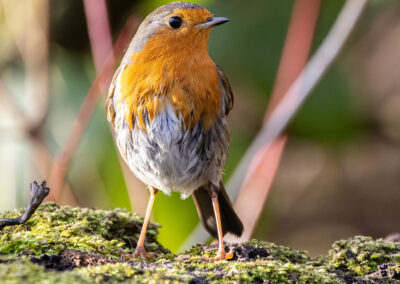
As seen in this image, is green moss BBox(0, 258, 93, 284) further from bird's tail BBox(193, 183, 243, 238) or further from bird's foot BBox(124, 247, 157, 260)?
bird's tail BBox(193, 183, 243, 238)

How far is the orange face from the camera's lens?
8.70 feet

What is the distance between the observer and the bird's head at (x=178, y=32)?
8.96ft

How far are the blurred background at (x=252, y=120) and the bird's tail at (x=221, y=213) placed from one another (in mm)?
791

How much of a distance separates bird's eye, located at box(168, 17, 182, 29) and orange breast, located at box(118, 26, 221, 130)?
2.6 inches

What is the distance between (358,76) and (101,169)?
265cm

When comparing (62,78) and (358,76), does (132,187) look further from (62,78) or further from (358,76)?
(358,76)

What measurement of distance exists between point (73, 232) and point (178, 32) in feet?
3.67

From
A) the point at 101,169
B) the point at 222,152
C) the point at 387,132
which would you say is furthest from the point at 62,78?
the point at 387,132

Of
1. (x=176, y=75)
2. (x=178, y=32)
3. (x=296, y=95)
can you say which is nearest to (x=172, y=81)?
(x=176, y=75)

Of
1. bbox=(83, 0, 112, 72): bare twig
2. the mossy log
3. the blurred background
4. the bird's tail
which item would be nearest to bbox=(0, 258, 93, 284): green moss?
the mossy log

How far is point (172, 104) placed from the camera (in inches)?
104

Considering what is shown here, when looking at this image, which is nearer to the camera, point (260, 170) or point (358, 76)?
point (260, 170)

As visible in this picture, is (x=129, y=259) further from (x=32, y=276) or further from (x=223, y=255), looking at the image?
(x=32, y=276)

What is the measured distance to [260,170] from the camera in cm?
373
